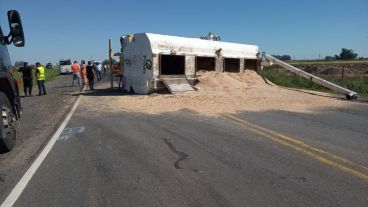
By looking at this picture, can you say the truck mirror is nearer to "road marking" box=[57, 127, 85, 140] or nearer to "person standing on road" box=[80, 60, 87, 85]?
"road marking" box=[57, 127, 85, 140]

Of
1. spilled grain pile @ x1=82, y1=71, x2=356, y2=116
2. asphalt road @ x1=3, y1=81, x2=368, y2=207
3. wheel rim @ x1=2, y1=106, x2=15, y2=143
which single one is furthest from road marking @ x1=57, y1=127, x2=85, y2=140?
spilled grain pile @ x1=82, y1=71, x2=356, y2=116

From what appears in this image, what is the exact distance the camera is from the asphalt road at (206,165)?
15.6ft

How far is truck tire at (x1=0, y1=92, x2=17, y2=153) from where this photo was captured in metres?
6.65

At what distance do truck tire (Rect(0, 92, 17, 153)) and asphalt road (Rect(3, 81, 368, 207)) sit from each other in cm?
73

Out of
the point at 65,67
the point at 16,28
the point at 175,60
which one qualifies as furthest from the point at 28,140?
the point at 65,67

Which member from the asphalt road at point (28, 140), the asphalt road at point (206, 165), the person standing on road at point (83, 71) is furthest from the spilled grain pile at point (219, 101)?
the person standing on road at point (83, 71)

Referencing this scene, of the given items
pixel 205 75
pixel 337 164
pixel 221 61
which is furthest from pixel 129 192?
pixel 221 61

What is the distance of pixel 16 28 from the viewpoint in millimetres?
7598

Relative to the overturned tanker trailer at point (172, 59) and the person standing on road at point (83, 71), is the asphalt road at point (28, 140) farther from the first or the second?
the person standing on road at point (83, 71)

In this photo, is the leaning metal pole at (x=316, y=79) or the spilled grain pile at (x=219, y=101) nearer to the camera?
the spilled grain pile at (x=219, y=101)

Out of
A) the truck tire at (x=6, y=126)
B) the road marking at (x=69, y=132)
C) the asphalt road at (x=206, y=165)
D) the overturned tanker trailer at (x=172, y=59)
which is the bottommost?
the road marking at (x=69, y=132)

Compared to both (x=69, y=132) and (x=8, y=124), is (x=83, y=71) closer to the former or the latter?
(x=69, y=132)

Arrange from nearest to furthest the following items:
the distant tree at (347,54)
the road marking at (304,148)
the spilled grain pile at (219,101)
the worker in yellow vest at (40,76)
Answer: the road marking at (304,148) → the spilled grain pile at (219,101) → the worker in yellow vest at (40,76) → the distant tree at (347,54)

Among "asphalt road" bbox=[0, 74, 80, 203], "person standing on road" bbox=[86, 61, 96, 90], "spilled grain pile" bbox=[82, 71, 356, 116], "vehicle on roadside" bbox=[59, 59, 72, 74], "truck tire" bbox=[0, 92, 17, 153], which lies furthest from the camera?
"vehicle on roadside" bbox=[59, 59, 72, 74]
